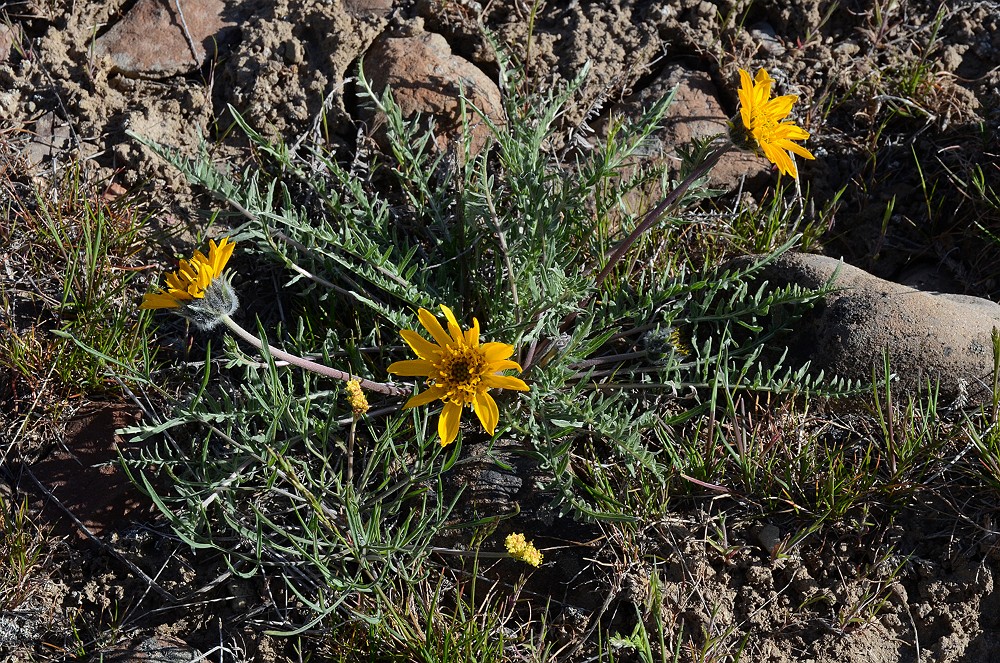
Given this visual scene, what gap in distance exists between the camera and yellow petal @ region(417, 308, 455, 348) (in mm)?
2287

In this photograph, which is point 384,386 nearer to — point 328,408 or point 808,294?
point 328,408

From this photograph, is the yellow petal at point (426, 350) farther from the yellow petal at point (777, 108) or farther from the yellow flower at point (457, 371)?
the yellow petal at point (777, 108)

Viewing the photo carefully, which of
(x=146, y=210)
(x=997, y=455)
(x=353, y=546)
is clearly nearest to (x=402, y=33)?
(x=146, y=210)

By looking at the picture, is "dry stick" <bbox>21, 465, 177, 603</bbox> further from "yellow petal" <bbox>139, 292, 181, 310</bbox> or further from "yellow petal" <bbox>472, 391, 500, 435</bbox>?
"yellow petal" <bbox>472, 391, 500, 435</bbox>

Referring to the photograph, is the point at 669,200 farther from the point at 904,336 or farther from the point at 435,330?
the point at 904,336

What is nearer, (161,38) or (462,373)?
(462,373)

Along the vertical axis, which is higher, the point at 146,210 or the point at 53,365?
the point at 146,210

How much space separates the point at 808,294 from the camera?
272 centimetres

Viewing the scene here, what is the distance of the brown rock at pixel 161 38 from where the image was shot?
3.51 metres

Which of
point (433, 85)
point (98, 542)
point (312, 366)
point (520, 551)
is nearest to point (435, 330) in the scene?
point (312, 366)

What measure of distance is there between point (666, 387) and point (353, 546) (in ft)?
3.73

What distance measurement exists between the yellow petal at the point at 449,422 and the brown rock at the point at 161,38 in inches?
83.0

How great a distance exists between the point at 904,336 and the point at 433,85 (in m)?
1.95

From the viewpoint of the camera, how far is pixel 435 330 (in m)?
2.30
